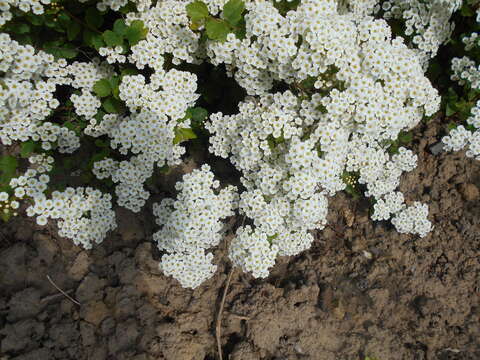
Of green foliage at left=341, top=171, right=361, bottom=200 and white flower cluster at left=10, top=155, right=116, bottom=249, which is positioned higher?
green foliage at left=341, top=171, right=361, bottom=200

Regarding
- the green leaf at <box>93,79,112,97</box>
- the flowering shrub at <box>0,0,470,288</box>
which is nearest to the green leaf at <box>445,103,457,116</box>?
the flowering shrub at <box>0,0,470,288</box>

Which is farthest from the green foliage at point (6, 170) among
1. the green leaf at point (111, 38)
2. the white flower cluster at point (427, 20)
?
the white flower cluster at point (427, 20)

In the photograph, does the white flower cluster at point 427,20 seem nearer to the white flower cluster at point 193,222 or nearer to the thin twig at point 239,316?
the white flower cluster at point 193,222

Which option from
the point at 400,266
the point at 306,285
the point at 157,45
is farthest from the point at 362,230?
the point at 157,45

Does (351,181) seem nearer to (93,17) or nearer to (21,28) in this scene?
(93,17)

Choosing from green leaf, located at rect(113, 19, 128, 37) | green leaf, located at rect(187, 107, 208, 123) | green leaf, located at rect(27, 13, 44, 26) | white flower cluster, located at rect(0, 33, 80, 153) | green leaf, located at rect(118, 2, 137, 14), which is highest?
green leaf, located at rect(118, 2, 137, 14)

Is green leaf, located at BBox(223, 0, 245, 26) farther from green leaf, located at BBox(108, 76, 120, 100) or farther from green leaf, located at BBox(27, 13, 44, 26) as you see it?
green leaf, located at BBox(27, 13, 44, 26)
